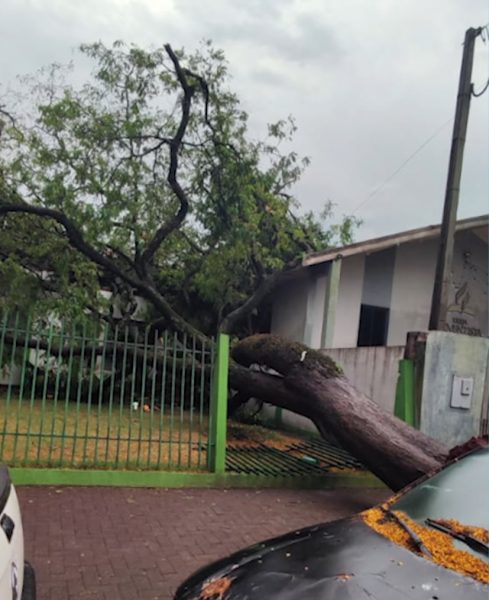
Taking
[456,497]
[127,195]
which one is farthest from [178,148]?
[456,497]

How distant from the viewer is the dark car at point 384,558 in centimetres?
200

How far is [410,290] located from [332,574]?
1260cm

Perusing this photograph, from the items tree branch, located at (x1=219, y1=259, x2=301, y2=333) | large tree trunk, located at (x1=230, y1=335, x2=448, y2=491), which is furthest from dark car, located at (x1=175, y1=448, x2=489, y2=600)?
tree branch, located at (x1=219, y1=259, x2=301, y2=333)

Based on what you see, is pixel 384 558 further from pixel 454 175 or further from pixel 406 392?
pixel 454 175

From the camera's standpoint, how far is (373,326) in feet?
45.8

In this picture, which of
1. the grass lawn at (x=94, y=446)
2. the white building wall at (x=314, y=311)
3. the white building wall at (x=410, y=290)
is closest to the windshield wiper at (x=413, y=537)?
the grass lawn at (x=94, y=446)

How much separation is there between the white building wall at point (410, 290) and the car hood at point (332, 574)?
11.7 metres

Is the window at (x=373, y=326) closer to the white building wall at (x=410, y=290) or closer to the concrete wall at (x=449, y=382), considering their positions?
the white building wall at (x=410, y=290)

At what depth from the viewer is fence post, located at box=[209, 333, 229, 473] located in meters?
6.59

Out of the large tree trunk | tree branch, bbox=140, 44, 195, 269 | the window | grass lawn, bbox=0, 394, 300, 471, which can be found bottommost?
grass lawn, bbox=0, 394, 300, 471

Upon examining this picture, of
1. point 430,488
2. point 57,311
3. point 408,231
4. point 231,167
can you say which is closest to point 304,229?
point 408,231

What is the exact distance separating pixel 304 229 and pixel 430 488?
11295 mm

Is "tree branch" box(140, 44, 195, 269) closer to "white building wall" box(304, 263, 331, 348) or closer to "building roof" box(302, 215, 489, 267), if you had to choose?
"building roof" box(302, 215, 489, 267)

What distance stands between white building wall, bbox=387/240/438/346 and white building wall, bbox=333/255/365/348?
1023 millimetres
